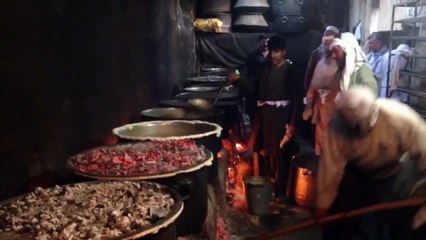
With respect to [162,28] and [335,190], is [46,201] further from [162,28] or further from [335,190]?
[162,28]

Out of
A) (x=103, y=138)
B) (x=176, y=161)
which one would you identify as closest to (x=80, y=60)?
(x=103, y=138)

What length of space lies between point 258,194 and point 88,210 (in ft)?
14.4

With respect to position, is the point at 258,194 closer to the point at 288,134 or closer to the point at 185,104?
the point at 288,134

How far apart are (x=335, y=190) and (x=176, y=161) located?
6.65ft

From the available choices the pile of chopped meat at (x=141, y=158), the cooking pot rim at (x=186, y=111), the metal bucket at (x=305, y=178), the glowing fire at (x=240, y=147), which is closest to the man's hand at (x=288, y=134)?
the metal bucket at (x=305, y=178)

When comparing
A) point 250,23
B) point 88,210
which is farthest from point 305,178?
point 250,23

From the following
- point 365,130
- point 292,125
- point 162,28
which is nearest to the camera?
point 365,130

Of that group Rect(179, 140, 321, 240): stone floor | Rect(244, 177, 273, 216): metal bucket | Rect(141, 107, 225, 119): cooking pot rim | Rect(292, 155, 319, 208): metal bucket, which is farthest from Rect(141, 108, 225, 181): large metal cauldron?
Rect(292, 155, 319, 208): metal bucket

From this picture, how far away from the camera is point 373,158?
184 inches

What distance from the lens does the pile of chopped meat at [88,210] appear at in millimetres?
2584

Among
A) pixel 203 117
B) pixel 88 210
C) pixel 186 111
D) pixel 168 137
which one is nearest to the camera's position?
Result: pixel 88 210

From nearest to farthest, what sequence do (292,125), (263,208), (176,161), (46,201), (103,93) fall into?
1. (46,201)
2. (176,161)
3. (103,93)
4. (263,208)
5. (292,125)

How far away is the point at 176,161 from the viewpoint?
12.4ft

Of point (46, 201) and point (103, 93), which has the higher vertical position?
point (103, 93)
